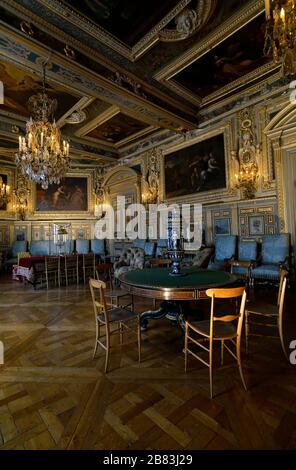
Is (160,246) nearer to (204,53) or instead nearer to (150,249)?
(150,249)

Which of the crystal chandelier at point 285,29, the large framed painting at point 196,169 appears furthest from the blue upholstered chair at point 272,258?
the crystal chandelier at point 285,29

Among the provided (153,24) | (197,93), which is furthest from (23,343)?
(197,93)

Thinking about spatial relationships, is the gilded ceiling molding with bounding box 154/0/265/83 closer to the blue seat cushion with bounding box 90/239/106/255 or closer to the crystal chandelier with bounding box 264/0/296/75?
the crystal chandelier with bounding box 264/0/296/75

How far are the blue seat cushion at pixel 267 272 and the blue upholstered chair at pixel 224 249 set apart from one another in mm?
973

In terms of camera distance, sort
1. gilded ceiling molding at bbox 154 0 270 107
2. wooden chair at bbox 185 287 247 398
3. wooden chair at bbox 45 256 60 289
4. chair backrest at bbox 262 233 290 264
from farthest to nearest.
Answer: wooden chair at bbox 45 256 60 289, chair backrest at bbox 262 233 290 264, gilded ceiling molding at bbox 154 0 270 107, wooden chair at bbox 185 287 247 398

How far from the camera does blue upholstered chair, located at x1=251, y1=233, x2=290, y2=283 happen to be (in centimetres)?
496

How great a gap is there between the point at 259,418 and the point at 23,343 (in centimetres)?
292

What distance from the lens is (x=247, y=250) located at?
235 inches

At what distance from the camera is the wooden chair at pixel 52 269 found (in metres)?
6.71

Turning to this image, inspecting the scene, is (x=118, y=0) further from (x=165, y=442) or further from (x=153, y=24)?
(x=165, y=442)

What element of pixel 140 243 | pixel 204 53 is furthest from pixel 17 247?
pixel 204 53

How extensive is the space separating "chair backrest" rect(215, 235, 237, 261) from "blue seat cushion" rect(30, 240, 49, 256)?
7546 millimetres

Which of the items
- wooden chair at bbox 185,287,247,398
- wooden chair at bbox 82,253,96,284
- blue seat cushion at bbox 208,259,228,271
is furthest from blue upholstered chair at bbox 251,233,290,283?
wooden chair at bbox 82,253,96,284

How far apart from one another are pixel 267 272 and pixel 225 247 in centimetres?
161
